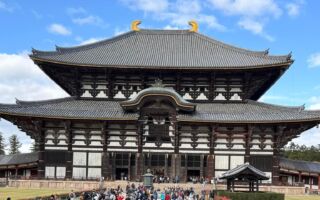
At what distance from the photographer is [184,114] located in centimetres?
5450

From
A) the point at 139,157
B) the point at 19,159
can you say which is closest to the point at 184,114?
the point at 139,157

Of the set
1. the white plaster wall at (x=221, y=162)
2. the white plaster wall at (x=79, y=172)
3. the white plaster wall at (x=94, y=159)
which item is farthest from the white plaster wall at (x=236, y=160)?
the white plaster wall at (x=79, y=172)

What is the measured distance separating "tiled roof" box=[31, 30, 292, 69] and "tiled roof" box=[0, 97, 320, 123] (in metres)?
4.71

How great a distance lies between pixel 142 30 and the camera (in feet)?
225

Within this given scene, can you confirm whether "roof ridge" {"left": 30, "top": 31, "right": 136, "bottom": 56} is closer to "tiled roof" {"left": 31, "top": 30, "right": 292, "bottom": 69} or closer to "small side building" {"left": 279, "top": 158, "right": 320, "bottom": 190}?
"tiled roof" {"left": 31, "top": 30, "right": 292, "bottom": 69}

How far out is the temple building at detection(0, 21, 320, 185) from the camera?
53.6m

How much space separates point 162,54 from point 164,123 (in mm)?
11127

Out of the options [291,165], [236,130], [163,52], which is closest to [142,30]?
[163,52]

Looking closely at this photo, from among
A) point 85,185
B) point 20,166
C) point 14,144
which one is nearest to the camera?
point 85,185

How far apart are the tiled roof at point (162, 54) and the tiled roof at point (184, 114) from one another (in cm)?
471

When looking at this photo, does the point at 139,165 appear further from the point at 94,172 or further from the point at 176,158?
the point at 94,172

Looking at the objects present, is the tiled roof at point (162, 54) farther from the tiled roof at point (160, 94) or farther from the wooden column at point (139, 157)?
the wooden column at point (139, 157)

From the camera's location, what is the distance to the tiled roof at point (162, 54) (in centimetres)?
5706

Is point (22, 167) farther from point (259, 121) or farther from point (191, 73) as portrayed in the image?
point (259, 121)
